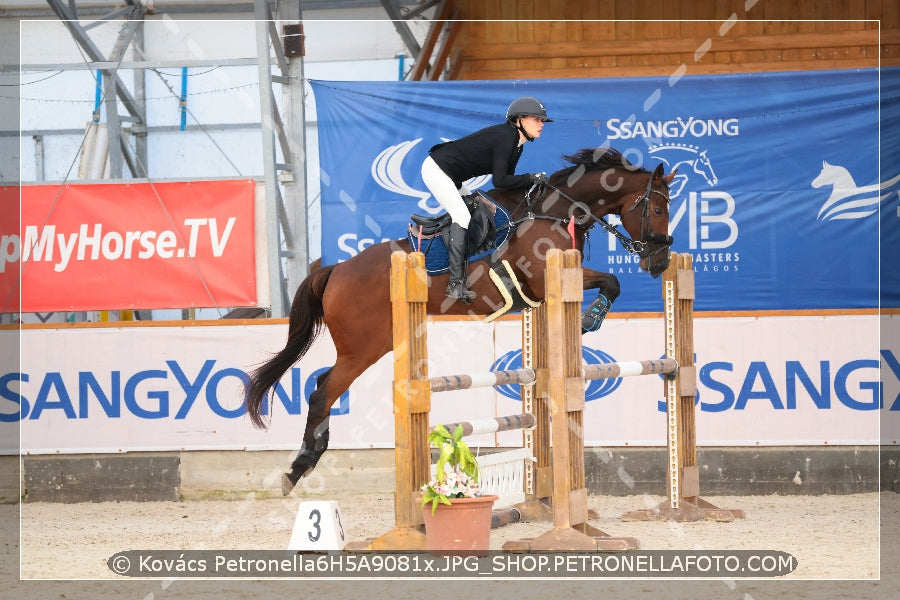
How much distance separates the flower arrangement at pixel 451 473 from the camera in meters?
4.54

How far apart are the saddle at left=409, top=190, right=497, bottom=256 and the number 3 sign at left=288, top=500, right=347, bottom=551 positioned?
1559 millimetres

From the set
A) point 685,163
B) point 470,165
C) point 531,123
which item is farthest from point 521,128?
point 685,163

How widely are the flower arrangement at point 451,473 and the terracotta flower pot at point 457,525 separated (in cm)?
3

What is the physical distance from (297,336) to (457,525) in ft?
6.33

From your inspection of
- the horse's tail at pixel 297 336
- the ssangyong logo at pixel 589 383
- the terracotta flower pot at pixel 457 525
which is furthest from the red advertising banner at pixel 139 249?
the terracotta flower pot at pixel 457 525

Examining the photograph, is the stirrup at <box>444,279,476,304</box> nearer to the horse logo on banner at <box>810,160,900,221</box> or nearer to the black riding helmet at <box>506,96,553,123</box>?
the black riding helmet at <box>506,96,553,123</box>

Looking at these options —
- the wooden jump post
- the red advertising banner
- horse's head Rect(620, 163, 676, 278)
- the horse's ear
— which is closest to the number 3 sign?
the wooden jump post

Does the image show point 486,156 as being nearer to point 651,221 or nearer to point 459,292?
point 459,292

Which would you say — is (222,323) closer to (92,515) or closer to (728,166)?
(92,515)

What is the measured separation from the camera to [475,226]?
5.68 metres

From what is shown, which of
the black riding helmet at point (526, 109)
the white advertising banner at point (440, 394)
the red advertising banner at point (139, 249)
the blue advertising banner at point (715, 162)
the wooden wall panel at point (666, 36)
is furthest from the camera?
the wooden wall panel at point (666, 36)

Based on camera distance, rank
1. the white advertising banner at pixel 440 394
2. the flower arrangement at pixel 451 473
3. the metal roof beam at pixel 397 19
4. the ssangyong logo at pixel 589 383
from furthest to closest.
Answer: the metal roof beam at pixel 397 19, the ssangyong logo at pixel 589 383, the white advertising banner at pixel 440 394, the flower arrangement at pixel 451 473

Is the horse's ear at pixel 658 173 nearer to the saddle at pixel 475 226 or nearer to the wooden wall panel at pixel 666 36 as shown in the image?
the saddle at pixel 475 226

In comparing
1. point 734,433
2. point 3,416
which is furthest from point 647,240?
point 3,416
